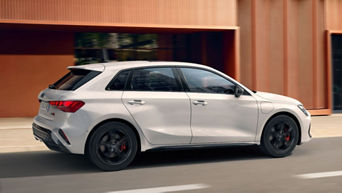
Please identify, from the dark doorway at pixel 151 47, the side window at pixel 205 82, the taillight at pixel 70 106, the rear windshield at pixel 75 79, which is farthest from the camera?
the dark doorway at pixel 151 47

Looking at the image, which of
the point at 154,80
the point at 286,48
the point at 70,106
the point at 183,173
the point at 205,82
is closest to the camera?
the point at 70,106

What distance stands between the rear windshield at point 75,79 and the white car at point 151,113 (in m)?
0.01

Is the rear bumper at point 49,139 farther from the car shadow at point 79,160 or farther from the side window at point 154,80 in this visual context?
the side window at point 154,80

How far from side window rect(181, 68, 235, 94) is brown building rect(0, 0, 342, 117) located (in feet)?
20.9

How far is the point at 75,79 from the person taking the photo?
755cm

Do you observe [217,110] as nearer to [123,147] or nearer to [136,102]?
[136,102]

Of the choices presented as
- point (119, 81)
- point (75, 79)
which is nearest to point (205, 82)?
point (119, 81)

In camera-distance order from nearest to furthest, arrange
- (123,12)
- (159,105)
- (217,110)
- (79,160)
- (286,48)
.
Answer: (159,105)
(217,110)
(79,160)
(123,12)
(286,48)

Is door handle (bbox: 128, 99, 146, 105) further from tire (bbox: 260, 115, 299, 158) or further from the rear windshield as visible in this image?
tire (bbox: 260, 115, 299, 158)

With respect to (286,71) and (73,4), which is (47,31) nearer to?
(73,4)

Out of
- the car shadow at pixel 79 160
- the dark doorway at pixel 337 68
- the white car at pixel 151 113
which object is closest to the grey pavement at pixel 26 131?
the car shadow at pixel 79 160

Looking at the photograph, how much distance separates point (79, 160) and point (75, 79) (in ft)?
4.59

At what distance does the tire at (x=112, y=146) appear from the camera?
7.23 meters

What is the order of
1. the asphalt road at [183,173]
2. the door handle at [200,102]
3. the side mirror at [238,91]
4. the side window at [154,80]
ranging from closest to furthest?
the asphalt road at [183,173], the side window at [154,80], the door handle at [200,102], the side mirror at [238,91]
